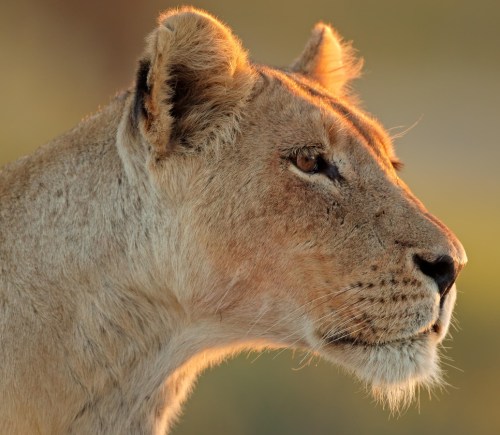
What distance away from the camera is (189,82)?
3.58 meters

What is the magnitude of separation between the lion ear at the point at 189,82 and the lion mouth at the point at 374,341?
2.28 ft

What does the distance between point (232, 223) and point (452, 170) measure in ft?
42.5

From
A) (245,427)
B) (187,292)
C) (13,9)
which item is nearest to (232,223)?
(187,292)

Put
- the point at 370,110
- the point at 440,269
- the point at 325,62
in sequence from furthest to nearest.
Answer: the point at 370,110 < the point at 325,62 < the point at 440,269

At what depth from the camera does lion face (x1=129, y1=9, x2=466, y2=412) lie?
3.47 m

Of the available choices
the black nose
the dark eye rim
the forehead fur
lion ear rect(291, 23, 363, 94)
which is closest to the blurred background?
lion ear rect(291, 23, 363, 94)

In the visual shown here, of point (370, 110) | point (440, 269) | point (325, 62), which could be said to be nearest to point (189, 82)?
point (440, 269)

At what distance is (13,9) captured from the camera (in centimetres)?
1739

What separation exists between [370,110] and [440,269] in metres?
13.7

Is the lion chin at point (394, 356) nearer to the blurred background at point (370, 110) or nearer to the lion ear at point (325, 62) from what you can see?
the lion ear at point (325, 62)

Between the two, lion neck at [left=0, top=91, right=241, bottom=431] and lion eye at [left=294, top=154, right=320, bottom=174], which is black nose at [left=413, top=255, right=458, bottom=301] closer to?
lion eye at [left=294, top=154, right=320, bottom=174]

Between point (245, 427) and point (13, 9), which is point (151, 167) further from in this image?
point (13, 9)

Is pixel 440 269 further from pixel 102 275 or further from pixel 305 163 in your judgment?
pixel 102 275

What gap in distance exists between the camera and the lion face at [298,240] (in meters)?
3.47
